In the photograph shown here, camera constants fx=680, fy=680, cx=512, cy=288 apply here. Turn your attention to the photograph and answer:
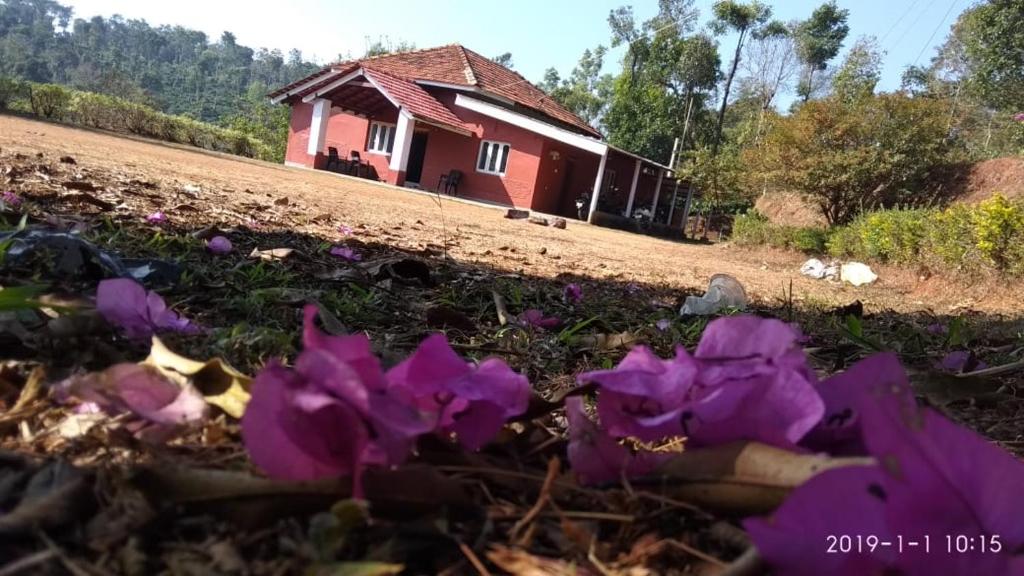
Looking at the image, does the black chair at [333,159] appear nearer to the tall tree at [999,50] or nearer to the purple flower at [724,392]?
the purple flower at [724,392]

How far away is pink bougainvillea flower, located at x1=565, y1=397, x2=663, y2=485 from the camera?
0.61 m

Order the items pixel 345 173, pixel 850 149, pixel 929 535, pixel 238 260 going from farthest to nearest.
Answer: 1. pixel 345 173
2. pixel 850 149
3. pixel 238 260
4. pixel 929 535

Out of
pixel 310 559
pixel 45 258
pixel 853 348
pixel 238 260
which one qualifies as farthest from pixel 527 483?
pixel 238 260

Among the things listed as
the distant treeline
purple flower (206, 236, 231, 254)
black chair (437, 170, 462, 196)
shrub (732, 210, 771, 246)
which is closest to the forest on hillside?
the distant treeline

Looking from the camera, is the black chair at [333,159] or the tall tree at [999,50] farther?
the tall tree at [999,50]

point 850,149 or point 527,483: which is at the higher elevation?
point 850,149

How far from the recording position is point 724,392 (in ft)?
1.95

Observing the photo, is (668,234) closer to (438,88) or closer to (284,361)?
(438,88)

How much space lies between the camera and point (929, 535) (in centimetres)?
45

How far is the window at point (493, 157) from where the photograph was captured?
74.4 ft

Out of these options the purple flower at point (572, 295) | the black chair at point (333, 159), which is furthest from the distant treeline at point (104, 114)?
the purple flower at point (572, 295)

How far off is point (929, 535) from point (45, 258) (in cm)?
155

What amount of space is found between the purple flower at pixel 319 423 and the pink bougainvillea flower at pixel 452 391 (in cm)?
9

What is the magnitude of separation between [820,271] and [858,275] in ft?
3.01
